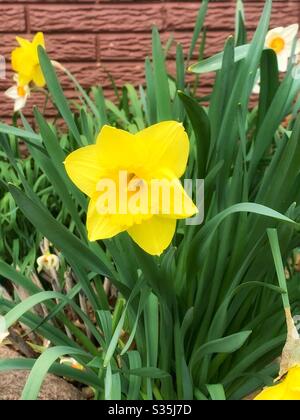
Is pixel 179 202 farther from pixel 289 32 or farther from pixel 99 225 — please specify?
pixel 289 32

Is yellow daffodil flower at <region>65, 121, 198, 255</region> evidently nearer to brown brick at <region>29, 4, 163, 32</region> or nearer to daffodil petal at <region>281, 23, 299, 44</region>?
daffodil petal at <region>281, 23, 299, 44</region>

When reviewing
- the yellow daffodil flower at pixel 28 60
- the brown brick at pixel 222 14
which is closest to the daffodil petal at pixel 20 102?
the yellow daffodil flower at pixel 28 60

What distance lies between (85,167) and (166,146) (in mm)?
112

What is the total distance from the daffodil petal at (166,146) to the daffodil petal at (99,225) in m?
0.09

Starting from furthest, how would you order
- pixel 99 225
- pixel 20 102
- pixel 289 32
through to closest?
pixel 20 102, pixel 289 32, pixel 99 225

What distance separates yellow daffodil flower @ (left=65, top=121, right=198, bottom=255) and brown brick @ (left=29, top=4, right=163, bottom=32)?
5.79 feet

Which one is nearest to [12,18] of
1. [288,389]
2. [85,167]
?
[85,167]

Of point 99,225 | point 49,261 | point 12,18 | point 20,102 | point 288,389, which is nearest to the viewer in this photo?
point 288,389

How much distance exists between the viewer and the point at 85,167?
0.76 metres

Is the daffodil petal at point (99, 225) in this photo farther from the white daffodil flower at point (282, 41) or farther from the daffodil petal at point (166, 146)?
the white daffodil flower at point (282, 41)

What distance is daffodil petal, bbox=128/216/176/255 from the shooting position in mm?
770

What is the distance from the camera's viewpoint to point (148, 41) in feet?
7.88

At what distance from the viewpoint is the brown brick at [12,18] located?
2381 mm
